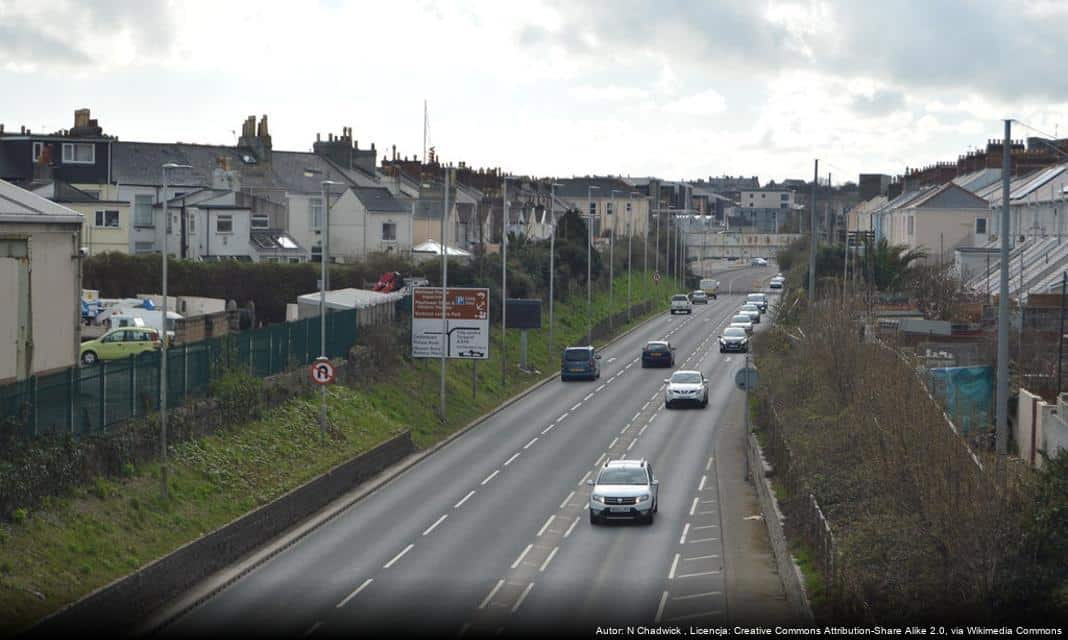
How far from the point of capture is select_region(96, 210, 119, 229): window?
226 ft

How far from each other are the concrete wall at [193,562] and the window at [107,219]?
1422 inches

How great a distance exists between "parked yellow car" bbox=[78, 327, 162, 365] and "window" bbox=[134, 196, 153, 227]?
27.8m

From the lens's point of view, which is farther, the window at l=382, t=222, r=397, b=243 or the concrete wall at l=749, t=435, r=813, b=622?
the window at l=382, t=222, r=397, b=243

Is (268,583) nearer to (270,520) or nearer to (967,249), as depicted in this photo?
(270,520)

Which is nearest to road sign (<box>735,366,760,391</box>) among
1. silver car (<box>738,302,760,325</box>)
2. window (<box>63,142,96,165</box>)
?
silver car (<box>738,302,760,325</box>)

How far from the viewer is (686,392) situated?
54.0 meters

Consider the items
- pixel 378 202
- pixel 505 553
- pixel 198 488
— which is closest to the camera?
pixel 505 553

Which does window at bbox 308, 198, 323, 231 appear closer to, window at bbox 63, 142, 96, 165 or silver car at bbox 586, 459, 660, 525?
window at bbox 63, 142, 96, 165

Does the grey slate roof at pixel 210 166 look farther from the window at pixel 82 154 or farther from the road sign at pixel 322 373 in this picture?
the road sign at pixel 322 373

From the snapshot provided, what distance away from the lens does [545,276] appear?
85.7m

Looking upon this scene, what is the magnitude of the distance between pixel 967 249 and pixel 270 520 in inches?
2048

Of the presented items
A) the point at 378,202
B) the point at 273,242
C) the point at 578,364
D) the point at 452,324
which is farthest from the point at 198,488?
the point at 378,202

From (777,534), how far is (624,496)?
→ 4.88m

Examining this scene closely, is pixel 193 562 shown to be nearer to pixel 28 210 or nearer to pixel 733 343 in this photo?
pixel 28 210
